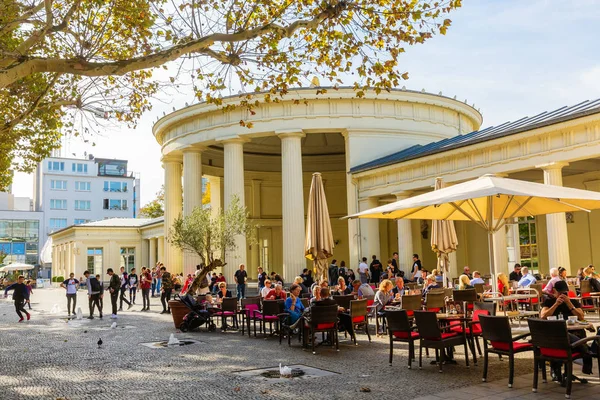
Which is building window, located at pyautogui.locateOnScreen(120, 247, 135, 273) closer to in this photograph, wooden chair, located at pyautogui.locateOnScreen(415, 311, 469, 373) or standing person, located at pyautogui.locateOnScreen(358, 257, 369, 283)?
standing person, located at pyautogui.locateOnScreen(358, 257, 369, 283)

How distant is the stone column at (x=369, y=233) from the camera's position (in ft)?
88.1

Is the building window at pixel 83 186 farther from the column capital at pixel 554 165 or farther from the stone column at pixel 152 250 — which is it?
the column capital at pixel 554 165

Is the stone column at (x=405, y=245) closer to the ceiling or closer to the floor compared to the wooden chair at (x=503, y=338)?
closer to the ceiling

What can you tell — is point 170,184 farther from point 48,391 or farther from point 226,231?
point 48,391

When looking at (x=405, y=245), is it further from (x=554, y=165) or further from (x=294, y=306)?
(x=294, y=306)

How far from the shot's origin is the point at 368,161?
91.4 feet

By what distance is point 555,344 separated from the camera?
689cm

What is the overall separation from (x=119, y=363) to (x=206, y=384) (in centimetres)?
285

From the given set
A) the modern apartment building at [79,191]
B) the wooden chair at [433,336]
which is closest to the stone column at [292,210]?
the wooden chair at [433,336]

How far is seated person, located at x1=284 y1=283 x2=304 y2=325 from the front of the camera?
12055 millimetres

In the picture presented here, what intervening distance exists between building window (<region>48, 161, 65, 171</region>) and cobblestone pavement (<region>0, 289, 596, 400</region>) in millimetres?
76789

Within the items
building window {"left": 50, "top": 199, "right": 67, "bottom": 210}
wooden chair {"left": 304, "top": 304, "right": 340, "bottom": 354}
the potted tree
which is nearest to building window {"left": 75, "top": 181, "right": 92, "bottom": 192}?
building window {"left": 50, "top": 199, "right": 67, "bottom": 210}

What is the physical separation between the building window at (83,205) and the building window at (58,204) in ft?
5.58

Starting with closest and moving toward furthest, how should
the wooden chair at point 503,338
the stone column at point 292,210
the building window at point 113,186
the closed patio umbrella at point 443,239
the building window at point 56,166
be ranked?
the wooden chair at point 503,338 < the closed patio umbrella at point 443,239 < the stone column at point 292,210 < the building window at point 56,166 < the building window at point 113,186
